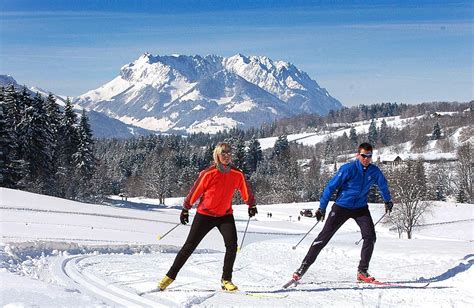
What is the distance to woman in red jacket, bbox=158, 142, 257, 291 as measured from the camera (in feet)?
23.0

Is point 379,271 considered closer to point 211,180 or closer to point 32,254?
point 211,180

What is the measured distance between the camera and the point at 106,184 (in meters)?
70.2

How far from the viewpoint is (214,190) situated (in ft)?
23.1

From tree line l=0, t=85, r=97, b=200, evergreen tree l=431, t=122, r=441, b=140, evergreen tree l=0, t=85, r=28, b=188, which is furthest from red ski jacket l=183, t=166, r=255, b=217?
evergreen tree l=431, t=122, r=441, b=140

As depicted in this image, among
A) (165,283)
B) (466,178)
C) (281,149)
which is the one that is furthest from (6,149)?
(281,149)

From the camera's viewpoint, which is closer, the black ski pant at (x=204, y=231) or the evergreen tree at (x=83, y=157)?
the black ski pant at (x=204, y=231)

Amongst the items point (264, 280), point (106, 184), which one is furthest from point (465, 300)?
point (106, 184)

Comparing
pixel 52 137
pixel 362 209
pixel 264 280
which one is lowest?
pixel 264 280

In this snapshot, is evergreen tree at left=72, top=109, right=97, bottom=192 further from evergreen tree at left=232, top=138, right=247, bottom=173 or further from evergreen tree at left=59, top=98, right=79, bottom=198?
evergreen tree at left=232, top=138, right=247, bottom=173

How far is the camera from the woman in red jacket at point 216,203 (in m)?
7.02

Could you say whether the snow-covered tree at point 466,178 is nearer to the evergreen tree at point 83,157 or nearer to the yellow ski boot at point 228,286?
the evergreen tree at point 83,157

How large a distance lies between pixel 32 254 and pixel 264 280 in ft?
17.7

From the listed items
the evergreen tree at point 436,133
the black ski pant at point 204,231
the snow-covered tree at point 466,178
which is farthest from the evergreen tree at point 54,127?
the evergreen tree at point 436,133

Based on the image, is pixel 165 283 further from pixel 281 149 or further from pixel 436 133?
pixel 436 133
